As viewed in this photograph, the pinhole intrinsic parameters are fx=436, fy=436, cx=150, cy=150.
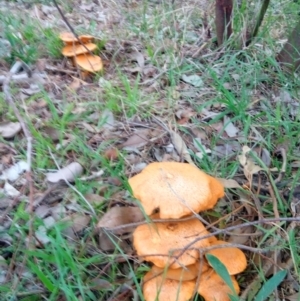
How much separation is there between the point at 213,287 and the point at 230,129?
1139 millimetres

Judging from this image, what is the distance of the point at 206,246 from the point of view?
160 cm

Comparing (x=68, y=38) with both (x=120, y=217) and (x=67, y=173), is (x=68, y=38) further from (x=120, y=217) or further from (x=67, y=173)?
(x=120, y=217)

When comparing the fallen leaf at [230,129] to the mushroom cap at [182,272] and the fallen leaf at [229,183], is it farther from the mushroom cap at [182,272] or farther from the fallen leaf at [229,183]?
the mushroom cap at [182,272]

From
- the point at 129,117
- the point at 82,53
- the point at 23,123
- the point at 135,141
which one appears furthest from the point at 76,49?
the point at 135,141

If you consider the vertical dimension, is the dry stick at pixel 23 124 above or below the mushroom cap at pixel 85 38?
below

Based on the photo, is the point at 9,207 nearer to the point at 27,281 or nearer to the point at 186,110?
the point at 27,281

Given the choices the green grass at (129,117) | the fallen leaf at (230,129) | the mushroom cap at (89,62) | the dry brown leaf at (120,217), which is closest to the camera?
the green grass at (129,117)

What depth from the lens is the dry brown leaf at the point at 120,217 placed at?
6.00ft

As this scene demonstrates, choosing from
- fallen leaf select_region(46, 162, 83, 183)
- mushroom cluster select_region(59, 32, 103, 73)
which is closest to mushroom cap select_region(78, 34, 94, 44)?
mushroom cluster select_region(59, 32, 103, 73)

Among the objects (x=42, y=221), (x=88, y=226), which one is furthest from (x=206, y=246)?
(x=42, y=221)

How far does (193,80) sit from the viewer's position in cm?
287

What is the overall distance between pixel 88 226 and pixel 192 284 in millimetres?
561

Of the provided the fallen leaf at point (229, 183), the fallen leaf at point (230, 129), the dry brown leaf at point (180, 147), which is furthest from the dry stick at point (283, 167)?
the dry brown leaf at point (180, 147)

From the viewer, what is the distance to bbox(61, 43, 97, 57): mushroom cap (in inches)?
112
